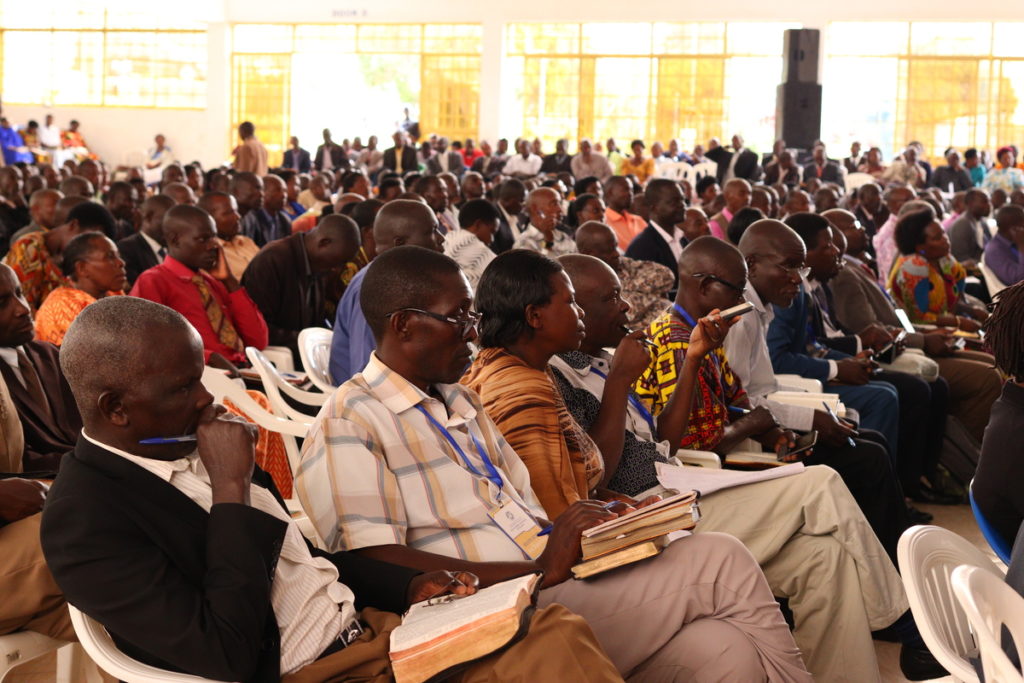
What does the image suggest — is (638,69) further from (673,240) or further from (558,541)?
(558,541)

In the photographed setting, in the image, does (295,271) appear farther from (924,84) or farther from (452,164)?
(924,84)

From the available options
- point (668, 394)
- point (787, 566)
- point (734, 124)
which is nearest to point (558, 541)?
point (787, 566)

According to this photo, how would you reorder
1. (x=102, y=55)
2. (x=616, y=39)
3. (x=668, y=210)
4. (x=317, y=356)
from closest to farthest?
1. (x=317, y=356)
2. (x=668, y=210)
3. (x=616, y=39)
4. (x=102, y=55)

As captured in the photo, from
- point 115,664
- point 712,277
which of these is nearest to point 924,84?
point 712,277

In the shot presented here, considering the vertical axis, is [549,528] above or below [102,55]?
below

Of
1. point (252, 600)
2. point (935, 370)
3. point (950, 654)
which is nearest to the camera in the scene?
point (252, 600)

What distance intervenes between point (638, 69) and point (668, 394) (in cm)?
1901

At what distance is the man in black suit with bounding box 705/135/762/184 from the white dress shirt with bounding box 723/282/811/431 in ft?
38.7

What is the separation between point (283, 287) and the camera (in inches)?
211

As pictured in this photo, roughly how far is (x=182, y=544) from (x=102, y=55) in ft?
80.3

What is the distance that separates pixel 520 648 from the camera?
1.77 m

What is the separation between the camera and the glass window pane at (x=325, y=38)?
22391mm

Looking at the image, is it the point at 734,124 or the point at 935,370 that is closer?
the point at 935,370

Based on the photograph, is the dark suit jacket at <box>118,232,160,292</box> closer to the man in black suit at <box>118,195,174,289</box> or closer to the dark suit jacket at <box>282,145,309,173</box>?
the man in black suit at <box>118,195,174,289</box>
